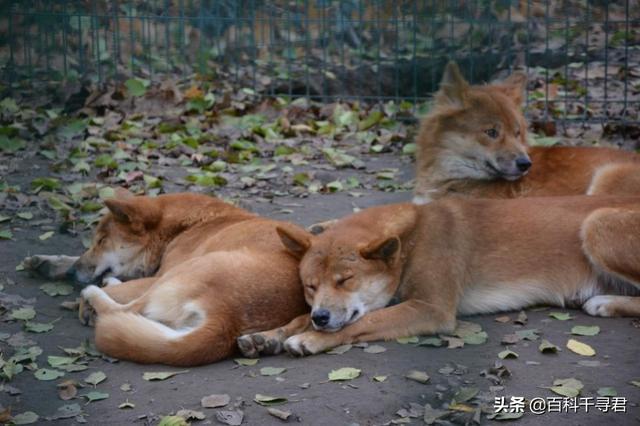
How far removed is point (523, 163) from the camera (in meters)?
6.59

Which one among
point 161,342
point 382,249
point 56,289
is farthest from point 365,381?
point 56,289

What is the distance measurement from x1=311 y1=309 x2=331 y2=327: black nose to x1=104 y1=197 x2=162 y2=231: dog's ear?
1578 mm

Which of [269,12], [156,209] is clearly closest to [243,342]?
[156,209]

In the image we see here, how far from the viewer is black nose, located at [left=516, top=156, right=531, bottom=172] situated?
6578 mm

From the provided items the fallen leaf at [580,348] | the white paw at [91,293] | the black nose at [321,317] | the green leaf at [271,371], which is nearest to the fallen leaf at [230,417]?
the green leaf at [271,371]

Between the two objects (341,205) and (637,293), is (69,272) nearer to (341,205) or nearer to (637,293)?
(341,205)

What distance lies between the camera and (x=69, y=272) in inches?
225

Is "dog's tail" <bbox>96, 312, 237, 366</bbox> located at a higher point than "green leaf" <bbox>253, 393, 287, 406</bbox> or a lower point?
higher

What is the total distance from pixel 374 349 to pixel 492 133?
271 cm

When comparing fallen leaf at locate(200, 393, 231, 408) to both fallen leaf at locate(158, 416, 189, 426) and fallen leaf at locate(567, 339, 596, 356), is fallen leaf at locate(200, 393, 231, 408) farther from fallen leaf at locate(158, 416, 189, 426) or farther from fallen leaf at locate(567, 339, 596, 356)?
fallen leaf at locate(567, 339, 596, 356)

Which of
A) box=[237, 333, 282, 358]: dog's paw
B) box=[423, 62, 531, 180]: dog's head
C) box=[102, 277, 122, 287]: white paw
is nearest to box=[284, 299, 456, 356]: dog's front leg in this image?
box=[237, 333, 282, 358]: dog's paw

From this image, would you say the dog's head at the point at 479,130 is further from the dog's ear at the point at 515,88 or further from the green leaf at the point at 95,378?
the green leaf at the point at 95,378

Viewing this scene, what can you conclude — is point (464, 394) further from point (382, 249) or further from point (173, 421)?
point (173, 421)

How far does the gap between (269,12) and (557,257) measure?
6.21 m
